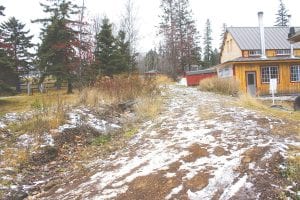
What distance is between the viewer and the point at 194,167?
553 centimetres

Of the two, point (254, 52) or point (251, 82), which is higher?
point (254, 52)

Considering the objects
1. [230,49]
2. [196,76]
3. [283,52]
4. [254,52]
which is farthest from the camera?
[196,76]

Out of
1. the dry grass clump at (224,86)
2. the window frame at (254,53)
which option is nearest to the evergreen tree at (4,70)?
the dry grass clump at (224,86)

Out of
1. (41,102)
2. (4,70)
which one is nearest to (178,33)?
(4,70)

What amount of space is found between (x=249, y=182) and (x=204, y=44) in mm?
67919

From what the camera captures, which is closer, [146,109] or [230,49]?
[146,109]

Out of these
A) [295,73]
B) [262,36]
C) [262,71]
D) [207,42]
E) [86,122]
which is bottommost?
[86,122]

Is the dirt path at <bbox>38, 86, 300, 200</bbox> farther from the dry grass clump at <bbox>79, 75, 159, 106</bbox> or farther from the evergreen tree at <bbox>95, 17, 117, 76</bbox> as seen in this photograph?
the evergreen tree at <bbox>95, 17, 117, 76</bbox>

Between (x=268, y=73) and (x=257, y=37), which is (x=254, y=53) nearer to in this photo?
(x=257, y=37)

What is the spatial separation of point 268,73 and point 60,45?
14.8 m

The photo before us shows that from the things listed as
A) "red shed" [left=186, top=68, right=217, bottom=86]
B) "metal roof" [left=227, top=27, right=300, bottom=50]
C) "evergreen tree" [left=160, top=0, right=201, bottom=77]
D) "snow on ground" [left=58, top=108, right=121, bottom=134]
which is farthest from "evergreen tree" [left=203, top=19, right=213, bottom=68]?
"snow on ground" [left=58, top=108, right=121, bottom=134]

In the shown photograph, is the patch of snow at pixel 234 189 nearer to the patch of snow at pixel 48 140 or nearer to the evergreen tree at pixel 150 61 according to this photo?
the patch of snow at pixel 48 140

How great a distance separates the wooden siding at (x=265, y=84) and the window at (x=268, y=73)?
0.72 feet

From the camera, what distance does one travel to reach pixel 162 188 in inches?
190
